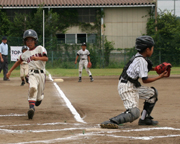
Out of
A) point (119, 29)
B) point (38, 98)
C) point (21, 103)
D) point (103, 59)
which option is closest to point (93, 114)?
point (38, 98)

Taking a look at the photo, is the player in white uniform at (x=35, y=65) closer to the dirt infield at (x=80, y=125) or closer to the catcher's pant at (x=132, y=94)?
the dirt infield at (x=80, y=125)

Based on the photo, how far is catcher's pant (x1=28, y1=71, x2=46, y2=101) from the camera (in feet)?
22.8

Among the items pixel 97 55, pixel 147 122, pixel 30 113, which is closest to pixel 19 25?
pixel 97 55

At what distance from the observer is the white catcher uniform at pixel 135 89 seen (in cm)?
568

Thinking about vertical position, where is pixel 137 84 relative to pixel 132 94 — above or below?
above

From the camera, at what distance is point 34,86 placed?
274 inches

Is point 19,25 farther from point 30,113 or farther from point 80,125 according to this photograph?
point 80,125

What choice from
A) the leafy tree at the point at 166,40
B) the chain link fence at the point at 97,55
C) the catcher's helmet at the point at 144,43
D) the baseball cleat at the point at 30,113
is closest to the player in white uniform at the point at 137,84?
the catcher's helmet at the point at 144,43

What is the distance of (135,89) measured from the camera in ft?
19.2

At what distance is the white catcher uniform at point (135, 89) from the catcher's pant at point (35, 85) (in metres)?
1.96

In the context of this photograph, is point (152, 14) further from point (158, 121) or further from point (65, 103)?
point (158, 121)

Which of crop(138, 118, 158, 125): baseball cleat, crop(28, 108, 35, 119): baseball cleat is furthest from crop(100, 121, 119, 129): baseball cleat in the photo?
crop(28, 108, 35, 119): baseball cleat

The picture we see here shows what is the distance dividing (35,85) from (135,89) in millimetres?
2179

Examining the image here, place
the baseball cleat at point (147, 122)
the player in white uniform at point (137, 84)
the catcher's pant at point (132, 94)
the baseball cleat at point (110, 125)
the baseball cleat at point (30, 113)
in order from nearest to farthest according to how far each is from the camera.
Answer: the baseball cleat at point (110, 125)
the player in white uniform at point (137, 84)
the catcher's pant at point (132, 94)
the baseball cleat at point (147, 122)
the baseball cleat at point (30, 113)
